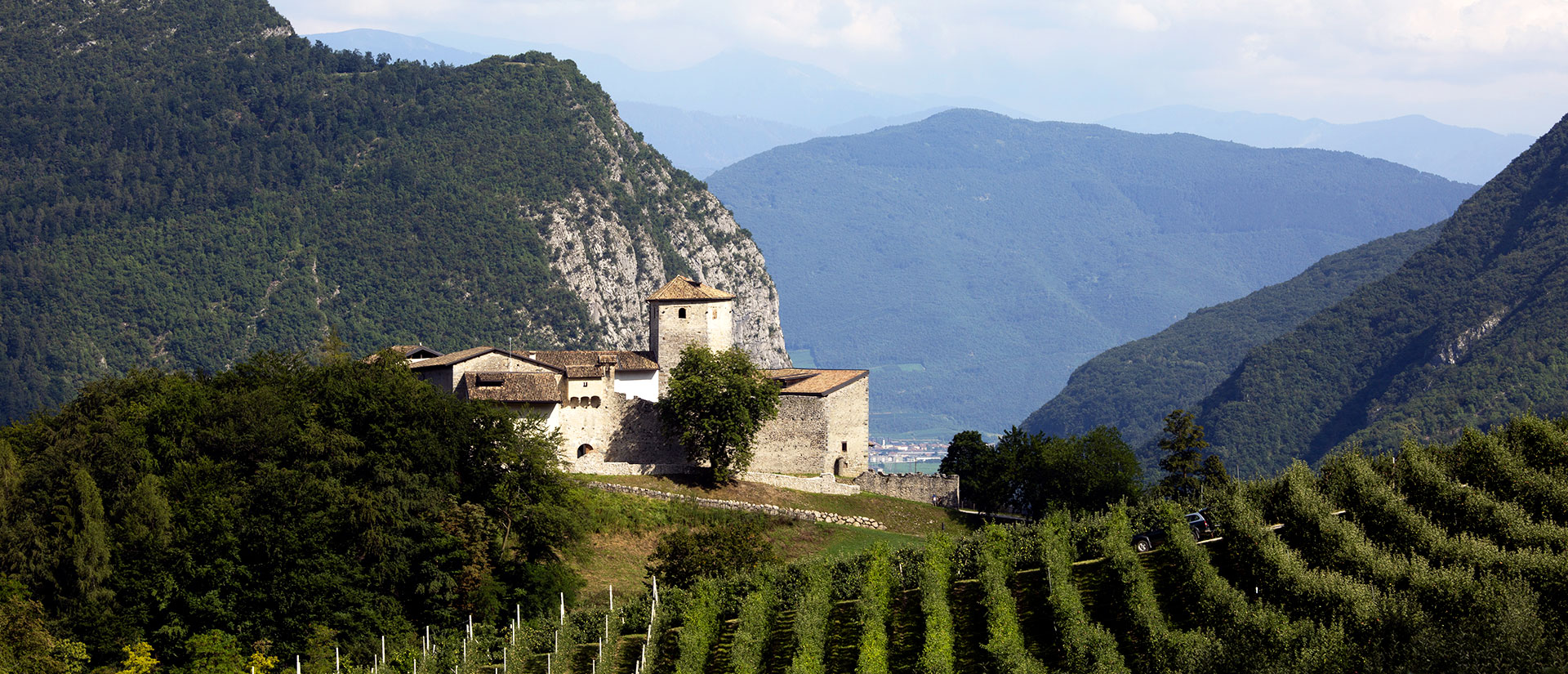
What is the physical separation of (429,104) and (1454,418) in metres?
106

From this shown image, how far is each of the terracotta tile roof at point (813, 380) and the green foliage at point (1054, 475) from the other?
6383 millimetres

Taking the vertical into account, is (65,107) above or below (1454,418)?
above

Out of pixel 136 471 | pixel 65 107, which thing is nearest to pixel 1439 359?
pixel 136 471

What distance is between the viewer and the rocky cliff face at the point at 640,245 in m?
152

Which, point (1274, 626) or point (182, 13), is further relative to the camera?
point (182, 13)

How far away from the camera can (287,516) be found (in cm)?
4806

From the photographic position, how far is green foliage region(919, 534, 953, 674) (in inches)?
1314

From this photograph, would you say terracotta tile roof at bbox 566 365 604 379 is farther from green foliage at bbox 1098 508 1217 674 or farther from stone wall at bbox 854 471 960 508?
green foliage at bbox 1098 508 1217 674

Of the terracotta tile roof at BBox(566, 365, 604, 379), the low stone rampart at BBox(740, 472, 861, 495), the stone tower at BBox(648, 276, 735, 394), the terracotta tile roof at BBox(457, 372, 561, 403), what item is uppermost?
the stone tower at BBox(648, 276, 735, 394)

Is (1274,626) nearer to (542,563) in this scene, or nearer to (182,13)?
(542,563)

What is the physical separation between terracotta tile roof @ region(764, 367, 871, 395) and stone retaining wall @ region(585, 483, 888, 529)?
17.9 ft

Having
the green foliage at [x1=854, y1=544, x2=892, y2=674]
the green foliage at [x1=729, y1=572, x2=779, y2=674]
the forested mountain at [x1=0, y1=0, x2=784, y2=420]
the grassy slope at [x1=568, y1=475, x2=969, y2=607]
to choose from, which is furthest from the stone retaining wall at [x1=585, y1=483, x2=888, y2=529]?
the forested mountain at [x1=0, y1=0, x2=784, y2=420]

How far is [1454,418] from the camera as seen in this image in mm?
111375

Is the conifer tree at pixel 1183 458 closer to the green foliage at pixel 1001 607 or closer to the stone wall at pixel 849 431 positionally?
the stone wall at pixel 849 431
